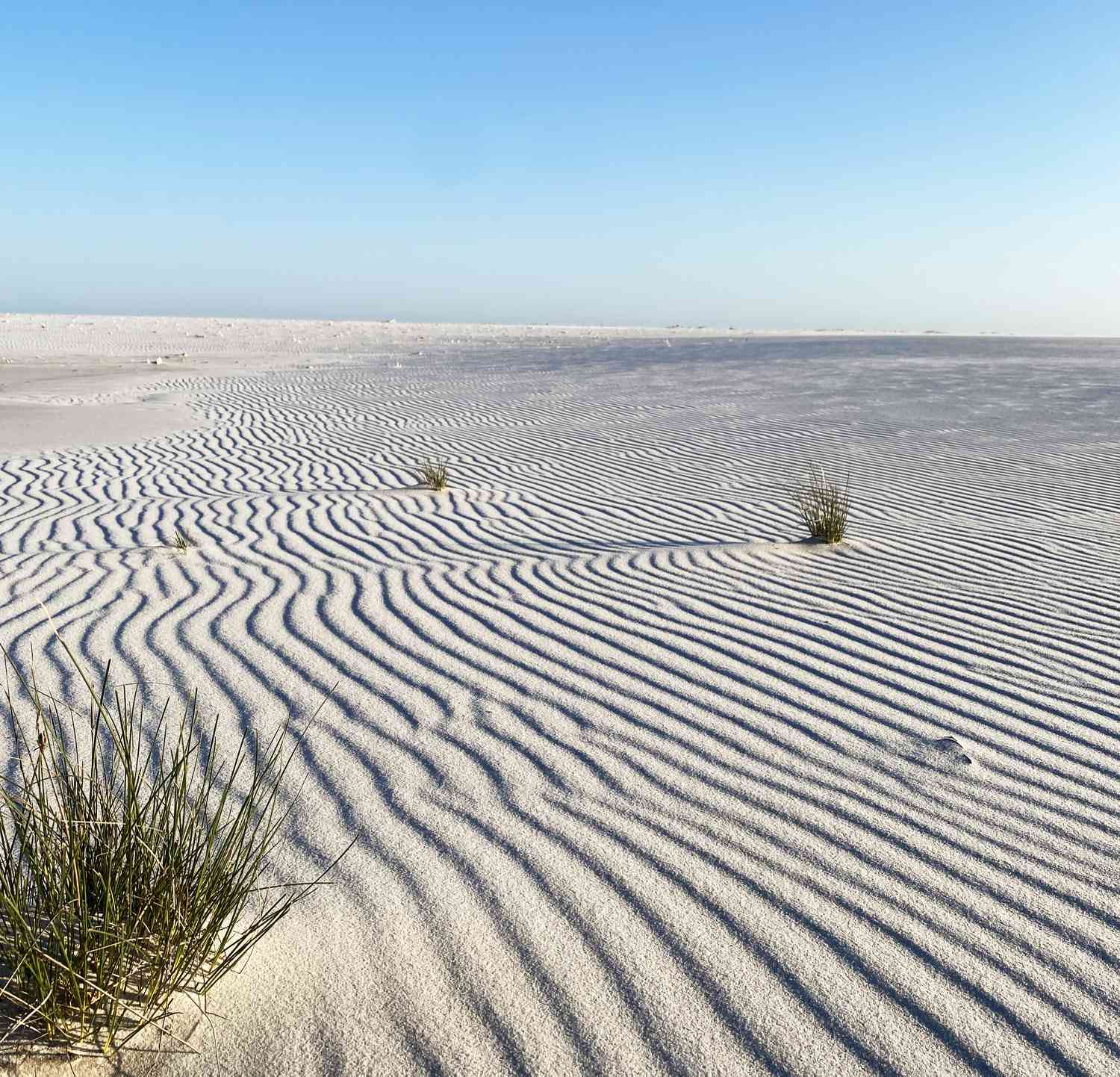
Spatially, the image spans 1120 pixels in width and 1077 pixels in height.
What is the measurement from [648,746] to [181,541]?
11.8ft

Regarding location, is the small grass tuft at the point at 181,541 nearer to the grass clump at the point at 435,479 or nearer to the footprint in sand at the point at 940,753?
the grass clump at the point at 435,479

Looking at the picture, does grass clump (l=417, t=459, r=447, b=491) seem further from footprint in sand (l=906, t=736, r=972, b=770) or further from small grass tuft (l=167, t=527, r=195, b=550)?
footprint in sand (l=906, t=736, r=972, b=770)

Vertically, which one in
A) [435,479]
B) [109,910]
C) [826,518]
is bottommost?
[435,479]

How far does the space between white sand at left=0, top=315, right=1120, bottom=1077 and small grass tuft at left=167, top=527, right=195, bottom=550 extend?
0.38ft

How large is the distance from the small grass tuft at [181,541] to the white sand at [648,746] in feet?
0.38

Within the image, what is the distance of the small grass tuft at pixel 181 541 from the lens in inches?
217

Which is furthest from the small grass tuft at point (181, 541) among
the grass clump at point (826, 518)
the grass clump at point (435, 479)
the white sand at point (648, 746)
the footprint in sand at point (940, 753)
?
the footprint in sand at point (940, 753)

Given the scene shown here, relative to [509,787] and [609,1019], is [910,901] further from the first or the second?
[509,787]

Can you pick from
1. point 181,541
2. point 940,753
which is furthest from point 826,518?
point 181,541

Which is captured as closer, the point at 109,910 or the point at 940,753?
the point at 109,910

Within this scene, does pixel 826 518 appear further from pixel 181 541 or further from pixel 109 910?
pixel 109 910

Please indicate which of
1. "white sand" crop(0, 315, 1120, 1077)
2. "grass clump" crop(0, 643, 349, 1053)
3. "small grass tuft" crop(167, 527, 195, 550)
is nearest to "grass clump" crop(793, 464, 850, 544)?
"white sand" crop(0, 315, 1120, 1077)

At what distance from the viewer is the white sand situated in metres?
1.88

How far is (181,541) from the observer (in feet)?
18.1
